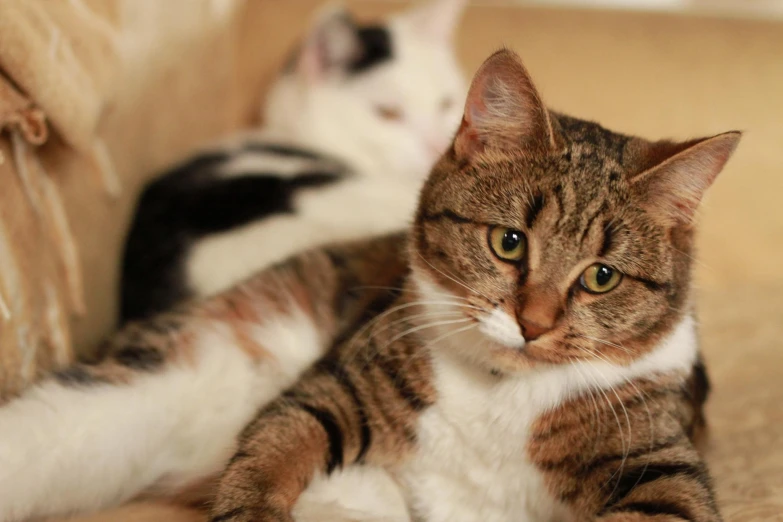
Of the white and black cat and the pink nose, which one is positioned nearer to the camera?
the white and black cat

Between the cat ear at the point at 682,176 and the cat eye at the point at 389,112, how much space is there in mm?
1347

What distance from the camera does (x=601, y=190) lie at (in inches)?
39.3

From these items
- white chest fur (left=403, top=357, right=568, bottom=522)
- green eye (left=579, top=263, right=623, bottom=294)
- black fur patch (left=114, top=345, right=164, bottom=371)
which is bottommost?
white chest fur (left=403, top=357, right=568, bottom=522)

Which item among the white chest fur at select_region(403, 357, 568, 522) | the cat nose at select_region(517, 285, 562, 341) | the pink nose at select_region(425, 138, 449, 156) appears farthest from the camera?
the pink nose at select_region(425, 138, 449, 156)

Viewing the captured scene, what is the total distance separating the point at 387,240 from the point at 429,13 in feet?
3.63

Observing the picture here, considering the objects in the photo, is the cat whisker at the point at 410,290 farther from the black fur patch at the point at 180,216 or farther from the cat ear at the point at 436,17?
the cat ear at the point at 436,17

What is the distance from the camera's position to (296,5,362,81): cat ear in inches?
85.7

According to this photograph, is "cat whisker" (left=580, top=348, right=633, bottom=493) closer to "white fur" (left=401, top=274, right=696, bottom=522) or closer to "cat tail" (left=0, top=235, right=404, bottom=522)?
"white fur" (left=401, top=274, right=696, bottom=522)

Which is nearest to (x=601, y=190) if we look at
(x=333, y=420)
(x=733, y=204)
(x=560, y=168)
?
(x=560, y=168)

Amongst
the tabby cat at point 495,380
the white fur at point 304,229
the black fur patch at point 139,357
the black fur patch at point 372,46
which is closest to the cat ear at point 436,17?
the black fur patch at point 372,46

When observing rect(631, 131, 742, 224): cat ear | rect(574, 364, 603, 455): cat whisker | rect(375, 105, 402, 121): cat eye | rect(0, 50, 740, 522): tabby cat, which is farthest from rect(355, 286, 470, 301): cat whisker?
rect(375, 105, 402, 121): cat eye

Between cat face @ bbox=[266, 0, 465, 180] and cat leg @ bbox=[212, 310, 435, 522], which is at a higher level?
cat face @ bbox=[266, 0, 465, 180]

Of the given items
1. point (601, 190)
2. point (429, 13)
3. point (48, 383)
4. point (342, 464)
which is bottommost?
point (342, 464)

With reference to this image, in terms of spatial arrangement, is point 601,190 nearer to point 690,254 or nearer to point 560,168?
point 560,168
